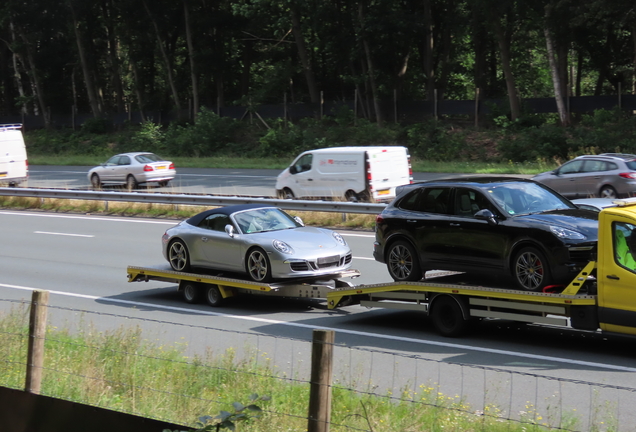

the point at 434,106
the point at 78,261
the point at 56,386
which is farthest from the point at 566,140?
the point at 56,386

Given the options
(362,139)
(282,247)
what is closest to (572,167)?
(282,247)

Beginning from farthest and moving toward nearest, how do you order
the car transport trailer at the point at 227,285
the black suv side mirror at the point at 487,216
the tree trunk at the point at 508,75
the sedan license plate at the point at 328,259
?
the tree trunk at the point at 508,75
the sedan license plate at the point at 328,259
the car transport trailer at the point at 227,285
the black suv side mirror at the point at 487,216

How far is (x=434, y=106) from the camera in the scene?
48.9 metres

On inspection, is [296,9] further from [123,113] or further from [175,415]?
[175,415]

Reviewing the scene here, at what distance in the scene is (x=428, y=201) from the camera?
12.1 metres

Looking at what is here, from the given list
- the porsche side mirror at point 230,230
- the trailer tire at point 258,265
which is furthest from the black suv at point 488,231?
the porsche side mirror at point 230,230

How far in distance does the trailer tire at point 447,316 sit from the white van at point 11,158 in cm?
2816

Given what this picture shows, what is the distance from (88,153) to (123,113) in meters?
8.38

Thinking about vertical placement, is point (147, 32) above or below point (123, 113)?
above

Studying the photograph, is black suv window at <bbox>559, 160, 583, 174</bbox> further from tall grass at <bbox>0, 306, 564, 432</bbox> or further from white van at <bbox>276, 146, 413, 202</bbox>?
tall grass at <bbox>0, 306, 564, 432</bbox>

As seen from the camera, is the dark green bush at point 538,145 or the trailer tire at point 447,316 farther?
the dark green bush at point 538,145

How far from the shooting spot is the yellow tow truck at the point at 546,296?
9.23 m

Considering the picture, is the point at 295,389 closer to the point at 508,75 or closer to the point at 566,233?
the point at 566,233

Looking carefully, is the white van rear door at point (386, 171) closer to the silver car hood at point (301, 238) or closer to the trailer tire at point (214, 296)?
the silver car hood at point (301, 238)
